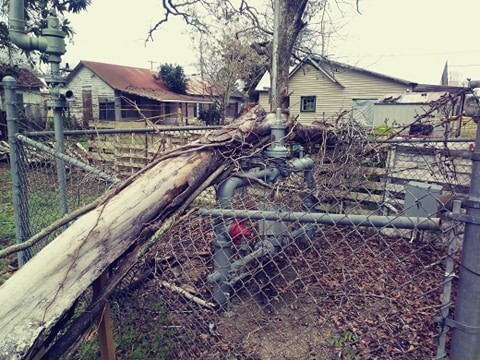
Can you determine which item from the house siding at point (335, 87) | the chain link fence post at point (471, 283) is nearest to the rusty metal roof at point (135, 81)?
the house siding at point (335, 87)

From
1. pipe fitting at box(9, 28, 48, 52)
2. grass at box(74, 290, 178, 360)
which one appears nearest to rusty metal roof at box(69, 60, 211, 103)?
pipe fitting at box(9, 28, 48, 52)

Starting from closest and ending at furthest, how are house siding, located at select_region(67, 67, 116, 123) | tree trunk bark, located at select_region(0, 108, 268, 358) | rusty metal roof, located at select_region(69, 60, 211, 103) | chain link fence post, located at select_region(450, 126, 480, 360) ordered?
chain link fence post, located at select_region(450, 126, 480, 360), tree trunk bark, located at select_region(0, 108, 268, 358), house siding, located at select_region(67, 67, 116, 123), rusty metal roof, located at select_region(69, 60, 211, 103)

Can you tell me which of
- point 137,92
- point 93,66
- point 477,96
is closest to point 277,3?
point 477,96

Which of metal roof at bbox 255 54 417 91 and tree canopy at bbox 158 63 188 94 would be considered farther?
tree canopy at bbox 158 63 188 94

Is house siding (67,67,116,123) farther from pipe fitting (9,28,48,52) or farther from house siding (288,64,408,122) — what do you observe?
pipe fitting (9,28,48,52)

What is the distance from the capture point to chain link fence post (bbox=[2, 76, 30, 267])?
301cm

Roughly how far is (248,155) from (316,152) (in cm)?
227

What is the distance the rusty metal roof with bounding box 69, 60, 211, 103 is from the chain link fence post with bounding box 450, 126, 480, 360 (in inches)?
1068

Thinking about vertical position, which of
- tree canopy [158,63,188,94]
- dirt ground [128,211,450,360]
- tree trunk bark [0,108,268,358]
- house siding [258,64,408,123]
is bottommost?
dirt ground [128,211,450,360]

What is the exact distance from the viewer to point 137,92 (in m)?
26.9

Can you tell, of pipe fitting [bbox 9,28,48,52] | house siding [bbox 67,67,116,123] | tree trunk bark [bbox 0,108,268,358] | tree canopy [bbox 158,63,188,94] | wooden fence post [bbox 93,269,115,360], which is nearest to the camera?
tree trunk bark [bbox 0,108,268,358]

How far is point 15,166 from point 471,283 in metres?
3.47

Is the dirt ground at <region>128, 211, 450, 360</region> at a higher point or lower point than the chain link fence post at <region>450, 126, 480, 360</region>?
lower

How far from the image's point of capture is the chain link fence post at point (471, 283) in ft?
4.15
